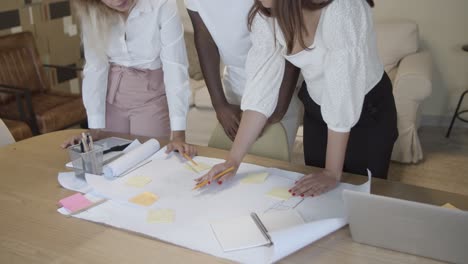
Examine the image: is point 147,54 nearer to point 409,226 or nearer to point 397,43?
point 409,226

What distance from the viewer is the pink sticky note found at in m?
1.18

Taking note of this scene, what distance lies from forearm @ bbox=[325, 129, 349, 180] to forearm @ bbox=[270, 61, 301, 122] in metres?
0.33

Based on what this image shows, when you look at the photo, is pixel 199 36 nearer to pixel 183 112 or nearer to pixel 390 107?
pixel 183 112

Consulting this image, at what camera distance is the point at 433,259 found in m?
0.95

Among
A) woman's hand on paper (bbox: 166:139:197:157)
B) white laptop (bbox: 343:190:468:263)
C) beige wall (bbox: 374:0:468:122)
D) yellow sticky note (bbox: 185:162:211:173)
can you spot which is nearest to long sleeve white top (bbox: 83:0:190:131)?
woman's hand on paper (bbox: 166:139:197:157)

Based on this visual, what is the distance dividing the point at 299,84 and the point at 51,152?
2.92 feet

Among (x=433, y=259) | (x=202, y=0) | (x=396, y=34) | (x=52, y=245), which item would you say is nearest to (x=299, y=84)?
(x=202, y=0)

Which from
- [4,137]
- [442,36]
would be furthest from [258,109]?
[442,36]

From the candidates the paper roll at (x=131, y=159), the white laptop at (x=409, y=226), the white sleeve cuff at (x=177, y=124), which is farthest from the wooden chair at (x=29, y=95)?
the white laptop at (x=409, y=226)

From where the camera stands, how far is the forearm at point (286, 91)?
1.50 metres

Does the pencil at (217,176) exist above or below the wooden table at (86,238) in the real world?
above

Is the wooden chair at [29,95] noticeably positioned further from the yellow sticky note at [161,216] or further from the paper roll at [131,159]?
the yellow sticky note at [161,216]

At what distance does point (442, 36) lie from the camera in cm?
352

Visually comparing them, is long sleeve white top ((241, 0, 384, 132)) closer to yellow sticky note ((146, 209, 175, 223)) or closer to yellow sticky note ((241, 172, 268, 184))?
yellow sticky note ((241, 172, 268, 184))
